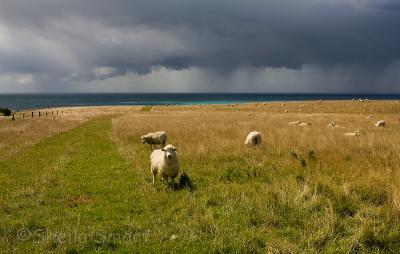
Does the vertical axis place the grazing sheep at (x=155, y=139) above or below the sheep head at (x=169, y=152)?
below

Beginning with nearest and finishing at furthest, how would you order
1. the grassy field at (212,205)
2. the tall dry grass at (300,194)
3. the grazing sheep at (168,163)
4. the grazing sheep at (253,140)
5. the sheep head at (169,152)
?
the grassy field at (212,205)
the tall dry grass at (300,194)
the sheep head at (169,152)
the grazing sheep at (168,163)
the grazing sheep at (253,140)

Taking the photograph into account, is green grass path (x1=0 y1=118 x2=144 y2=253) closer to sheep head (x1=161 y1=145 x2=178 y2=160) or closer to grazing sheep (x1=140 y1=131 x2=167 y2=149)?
sheep head (x1=161 y1=145 x2=178 y2=160)

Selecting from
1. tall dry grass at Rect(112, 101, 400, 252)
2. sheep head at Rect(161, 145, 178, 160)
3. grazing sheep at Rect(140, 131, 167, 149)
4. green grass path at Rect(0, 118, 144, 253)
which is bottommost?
green grass path at Rect(0, 118, 144, 253)

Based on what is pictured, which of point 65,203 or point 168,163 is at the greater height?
point 168,163

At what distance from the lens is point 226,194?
10.4m

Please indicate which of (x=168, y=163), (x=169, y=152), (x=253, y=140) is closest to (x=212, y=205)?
(x=169, y=152)

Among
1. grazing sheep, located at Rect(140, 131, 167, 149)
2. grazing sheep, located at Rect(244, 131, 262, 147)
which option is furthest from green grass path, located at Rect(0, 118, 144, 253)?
grazing sheep, located at Rect(244, 131, 262, 147)

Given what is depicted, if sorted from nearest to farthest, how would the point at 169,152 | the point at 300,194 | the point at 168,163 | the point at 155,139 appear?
the point at 300,194
the point at 169,152
the point at 168,163
the point at 155,139

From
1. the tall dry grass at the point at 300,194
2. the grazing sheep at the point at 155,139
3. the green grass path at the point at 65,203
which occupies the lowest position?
the green grass path at the point at 65,203

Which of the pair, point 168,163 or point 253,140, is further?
point 253,140

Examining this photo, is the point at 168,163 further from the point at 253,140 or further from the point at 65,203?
the point at 253,140

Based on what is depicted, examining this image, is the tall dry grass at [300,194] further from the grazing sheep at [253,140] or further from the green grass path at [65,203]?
the grazing sheep at [253,140]

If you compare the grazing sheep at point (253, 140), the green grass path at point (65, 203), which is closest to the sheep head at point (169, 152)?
the green grass path at point (65, 203)

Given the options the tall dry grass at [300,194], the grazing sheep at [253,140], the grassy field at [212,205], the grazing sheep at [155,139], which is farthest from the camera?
the grazing sheep at [155,139]
